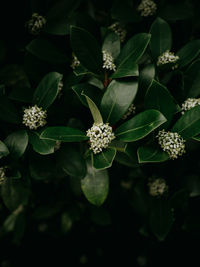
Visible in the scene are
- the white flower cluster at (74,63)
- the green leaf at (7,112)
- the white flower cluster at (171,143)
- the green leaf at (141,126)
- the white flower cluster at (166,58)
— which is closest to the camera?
the green leaf at (141,126)

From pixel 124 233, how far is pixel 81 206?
789 mm

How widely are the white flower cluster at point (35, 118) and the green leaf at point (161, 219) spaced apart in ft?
3.14

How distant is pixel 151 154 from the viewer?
1.15 m

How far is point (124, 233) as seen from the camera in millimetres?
2824

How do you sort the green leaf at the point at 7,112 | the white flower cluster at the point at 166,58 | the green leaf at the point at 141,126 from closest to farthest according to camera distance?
the green leaf at the point at 141,126, the green leaf at the point at 7,112, the white flower cluster at the point at 166,58

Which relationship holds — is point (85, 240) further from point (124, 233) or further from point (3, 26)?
point (3, 26)

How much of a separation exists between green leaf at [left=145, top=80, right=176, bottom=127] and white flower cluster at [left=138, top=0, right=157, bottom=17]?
74 centimetres

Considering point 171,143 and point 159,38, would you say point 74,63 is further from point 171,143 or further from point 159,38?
point 171,143

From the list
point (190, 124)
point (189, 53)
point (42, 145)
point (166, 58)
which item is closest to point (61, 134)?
point (42, 145)

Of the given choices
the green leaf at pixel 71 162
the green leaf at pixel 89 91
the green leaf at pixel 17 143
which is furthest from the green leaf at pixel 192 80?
the green leaf at pixel 17 143

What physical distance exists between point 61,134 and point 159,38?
820mm

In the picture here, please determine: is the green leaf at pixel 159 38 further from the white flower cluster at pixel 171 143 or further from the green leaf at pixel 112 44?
the white flower cluster at pixel 171 143

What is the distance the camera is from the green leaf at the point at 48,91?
1282 millimetres

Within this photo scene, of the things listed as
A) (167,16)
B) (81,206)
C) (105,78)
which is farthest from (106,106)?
(81,206)
